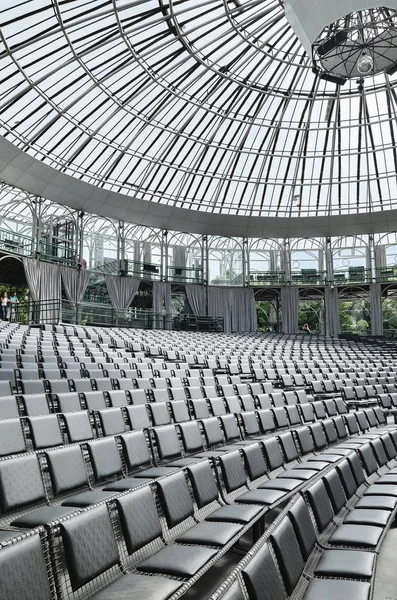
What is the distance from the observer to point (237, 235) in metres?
31.8

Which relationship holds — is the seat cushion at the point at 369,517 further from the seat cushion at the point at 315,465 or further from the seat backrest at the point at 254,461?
the seat backrest at the point at 254,461

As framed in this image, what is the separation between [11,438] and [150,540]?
1.81 meters

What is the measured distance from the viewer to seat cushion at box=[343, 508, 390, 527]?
4.29 metres

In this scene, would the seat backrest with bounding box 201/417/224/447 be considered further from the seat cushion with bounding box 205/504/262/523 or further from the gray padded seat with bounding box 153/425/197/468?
the seat cushion with bounding box 205/504/262/523

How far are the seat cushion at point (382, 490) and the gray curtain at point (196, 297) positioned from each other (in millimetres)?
25422

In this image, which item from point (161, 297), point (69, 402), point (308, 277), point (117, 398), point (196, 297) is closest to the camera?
point (69, 402)

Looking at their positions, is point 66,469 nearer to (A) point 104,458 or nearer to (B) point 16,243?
(A) point 104,458

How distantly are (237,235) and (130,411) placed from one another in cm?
2650

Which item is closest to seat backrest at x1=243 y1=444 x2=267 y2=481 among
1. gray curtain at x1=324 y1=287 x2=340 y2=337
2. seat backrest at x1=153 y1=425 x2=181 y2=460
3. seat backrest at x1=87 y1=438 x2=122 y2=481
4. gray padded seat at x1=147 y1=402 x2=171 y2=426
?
seat backrest at x1=153 y1=425 x2=181 y2=460

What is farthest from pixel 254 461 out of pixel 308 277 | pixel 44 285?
pixel 308 277

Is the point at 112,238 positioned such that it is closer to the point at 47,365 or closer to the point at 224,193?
the point at 224,193

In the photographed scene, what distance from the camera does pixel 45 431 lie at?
5.00 m

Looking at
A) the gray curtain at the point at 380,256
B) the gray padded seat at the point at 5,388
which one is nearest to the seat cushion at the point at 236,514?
the gray padded seat at the point at 5,388

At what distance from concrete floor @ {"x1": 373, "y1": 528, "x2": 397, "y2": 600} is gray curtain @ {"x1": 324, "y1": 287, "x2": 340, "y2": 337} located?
90.2 feet
